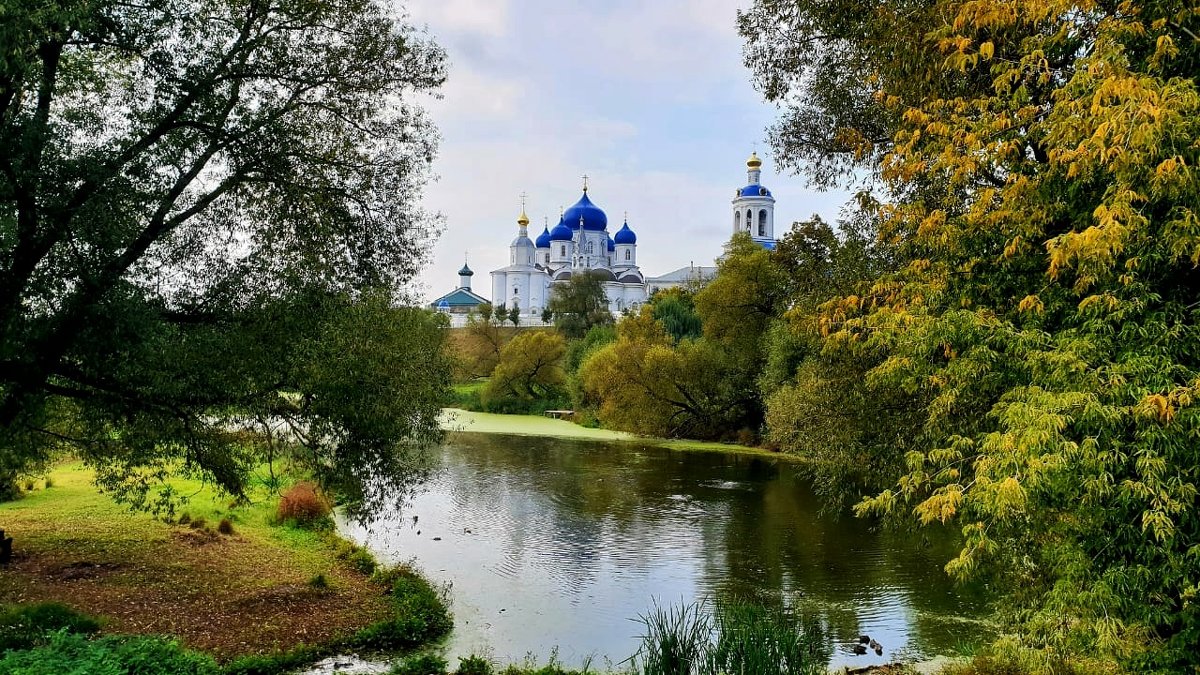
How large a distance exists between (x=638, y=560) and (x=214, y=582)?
20.5 feet

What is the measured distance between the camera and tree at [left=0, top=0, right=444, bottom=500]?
7145 mm

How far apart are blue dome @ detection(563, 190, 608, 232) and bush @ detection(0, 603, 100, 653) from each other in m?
73.5

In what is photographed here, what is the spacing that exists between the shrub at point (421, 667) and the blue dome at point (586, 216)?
7404cm

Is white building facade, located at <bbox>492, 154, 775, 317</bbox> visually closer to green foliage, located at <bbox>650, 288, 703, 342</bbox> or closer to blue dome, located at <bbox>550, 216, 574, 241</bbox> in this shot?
blue dome, located at <bbox>550, 216, 574, 241</bbox>

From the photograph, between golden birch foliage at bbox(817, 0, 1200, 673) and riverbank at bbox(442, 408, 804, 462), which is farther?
riverbank at bbox(442, 408, 804, 462)

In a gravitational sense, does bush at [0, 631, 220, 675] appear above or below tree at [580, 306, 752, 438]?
below

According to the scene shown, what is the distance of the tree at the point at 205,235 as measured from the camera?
7.14 m

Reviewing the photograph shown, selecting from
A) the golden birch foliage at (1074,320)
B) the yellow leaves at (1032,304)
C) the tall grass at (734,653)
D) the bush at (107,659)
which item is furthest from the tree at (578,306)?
the yellow leaves at (1032,304)

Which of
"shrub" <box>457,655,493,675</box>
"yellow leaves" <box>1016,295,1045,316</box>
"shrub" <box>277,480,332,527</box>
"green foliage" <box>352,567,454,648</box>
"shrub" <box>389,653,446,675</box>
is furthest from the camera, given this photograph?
"shrub" <box>277,480,332,527</box>

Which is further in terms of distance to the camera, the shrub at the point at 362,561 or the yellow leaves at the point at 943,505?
the shrub at the point at 362,561

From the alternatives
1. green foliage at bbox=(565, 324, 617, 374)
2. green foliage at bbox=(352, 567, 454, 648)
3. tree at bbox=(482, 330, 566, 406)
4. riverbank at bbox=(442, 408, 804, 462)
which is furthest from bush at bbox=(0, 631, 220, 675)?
tree at bbox=(482, 330, 566, 406)

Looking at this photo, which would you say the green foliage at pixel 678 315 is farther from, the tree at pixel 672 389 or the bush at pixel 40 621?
the bush at pixel 40 621

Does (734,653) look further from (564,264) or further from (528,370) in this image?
(564,264)

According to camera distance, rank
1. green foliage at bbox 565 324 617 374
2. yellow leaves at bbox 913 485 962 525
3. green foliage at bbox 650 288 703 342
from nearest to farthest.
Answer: yellow leaves at bbox 913 485 962 525
green foliage at bbox 650 288 703 342
green foliage at bbox 565 324 617 374
